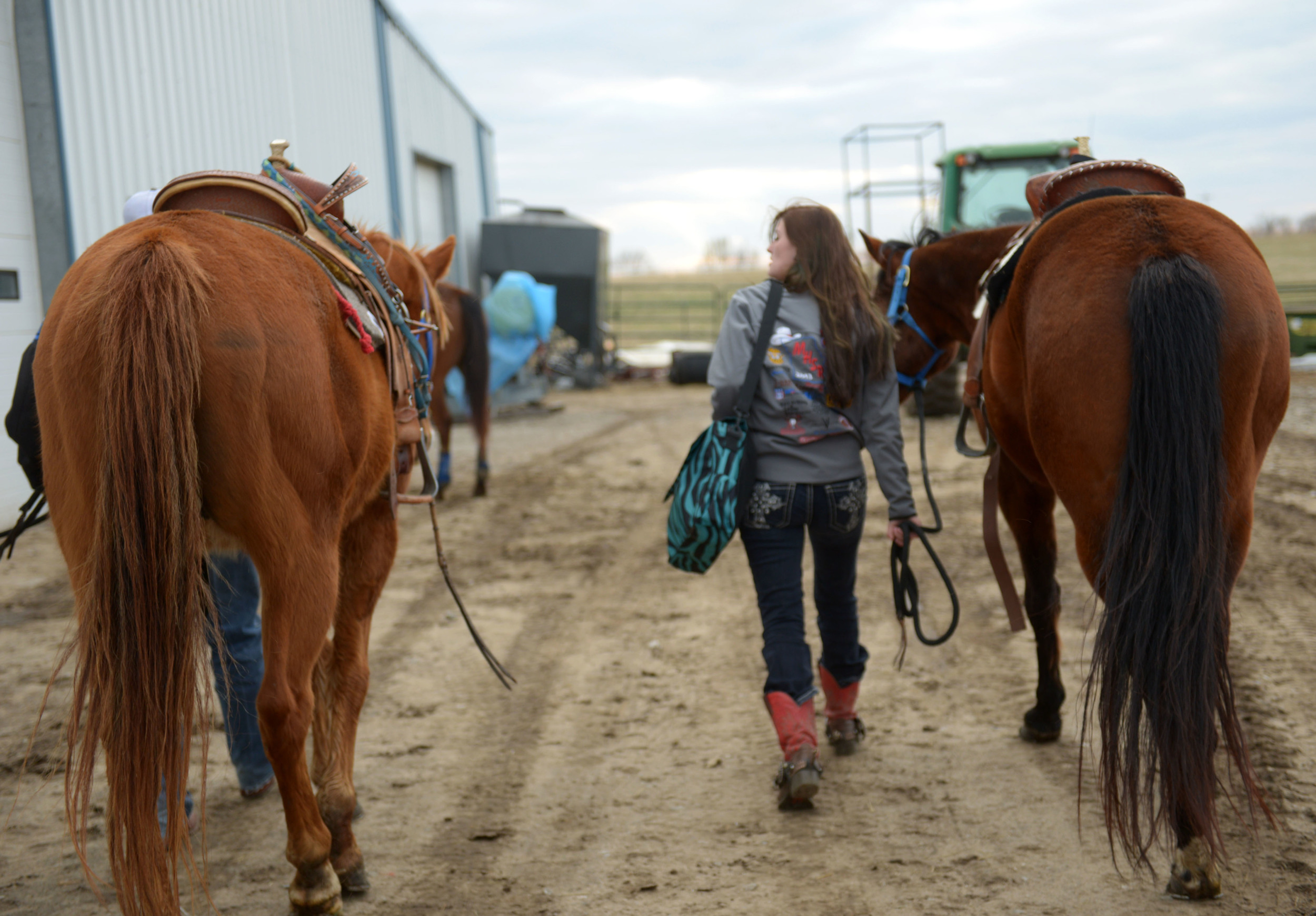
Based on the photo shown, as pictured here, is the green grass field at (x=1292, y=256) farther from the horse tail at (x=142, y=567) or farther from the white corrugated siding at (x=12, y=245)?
the horse tail at (x=142, y=567)

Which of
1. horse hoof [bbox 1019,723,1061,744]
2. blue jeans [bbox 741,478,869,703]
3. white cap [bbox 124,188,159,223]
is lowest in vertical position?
horse hoof [bbox 1019,723,1061,744]

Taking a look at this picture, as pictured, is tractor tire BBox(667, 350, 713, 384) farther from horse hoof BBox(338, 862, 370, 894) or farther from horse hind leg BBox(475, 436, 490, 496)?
horse hoof BBox(338, 862, 370, 894)

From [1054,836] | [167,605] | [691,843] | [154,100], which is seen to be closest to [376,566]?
[167,605]

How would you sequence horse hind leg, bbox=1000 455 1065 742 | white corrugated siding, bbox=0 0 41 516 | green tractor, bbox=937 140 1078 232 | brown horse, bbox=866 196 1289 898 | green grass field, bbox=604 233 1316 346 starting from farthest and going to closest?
green grass field, bbox=604 233 1316 346 → green tractor, bbox=937 140 1078 232 → white corrugated siding, bbox=0 0 41 516 → horse hind leg, bbox=1000 455 1065 742 → brown horse, bbox=866 196 1289 898

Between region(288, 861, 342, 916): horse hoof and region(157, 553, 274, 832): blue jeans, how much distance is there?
2.34 feet

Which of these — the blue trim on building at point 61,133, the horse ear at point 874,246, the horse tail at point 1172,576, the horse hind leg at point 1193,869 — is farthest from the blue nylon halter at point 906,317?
the blue trim on building at point 61,133

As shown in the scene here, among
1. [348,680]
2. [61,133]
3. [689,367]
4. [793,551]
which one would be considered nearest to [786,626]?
[793,551]

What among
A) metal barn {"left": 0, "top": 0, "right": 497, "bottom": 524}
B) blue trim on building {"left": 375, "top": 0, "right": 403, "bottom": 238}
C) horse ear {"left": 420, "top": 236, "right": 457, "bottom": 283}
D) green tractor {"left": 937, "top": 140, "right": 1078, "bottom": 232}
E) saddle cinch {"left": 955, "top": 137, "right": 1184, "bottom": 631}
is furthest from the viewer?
blue trim on building {"left": 375, "top": 0, "right": 403, "bottom": 238}

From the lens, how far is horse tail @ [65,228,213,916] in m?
1.79

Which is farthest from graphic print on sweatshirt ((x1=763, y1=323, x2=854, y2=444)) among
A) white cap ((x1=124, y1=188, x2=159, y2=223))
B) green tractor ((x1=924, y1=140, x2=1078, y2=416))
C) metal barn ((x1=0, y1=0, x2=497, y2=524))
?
green tractor ((x1=924, y1=140, x2=1078, y2=416))

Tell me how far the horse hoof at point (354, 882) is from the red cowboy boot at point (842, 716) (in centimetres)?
157

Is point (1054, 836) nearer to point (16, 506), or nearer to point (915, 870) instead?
point (915, 870)

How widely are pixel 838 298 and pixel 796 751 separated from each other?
1369 millimetres

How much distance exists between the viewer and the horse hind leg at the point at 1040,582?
3180 mm
